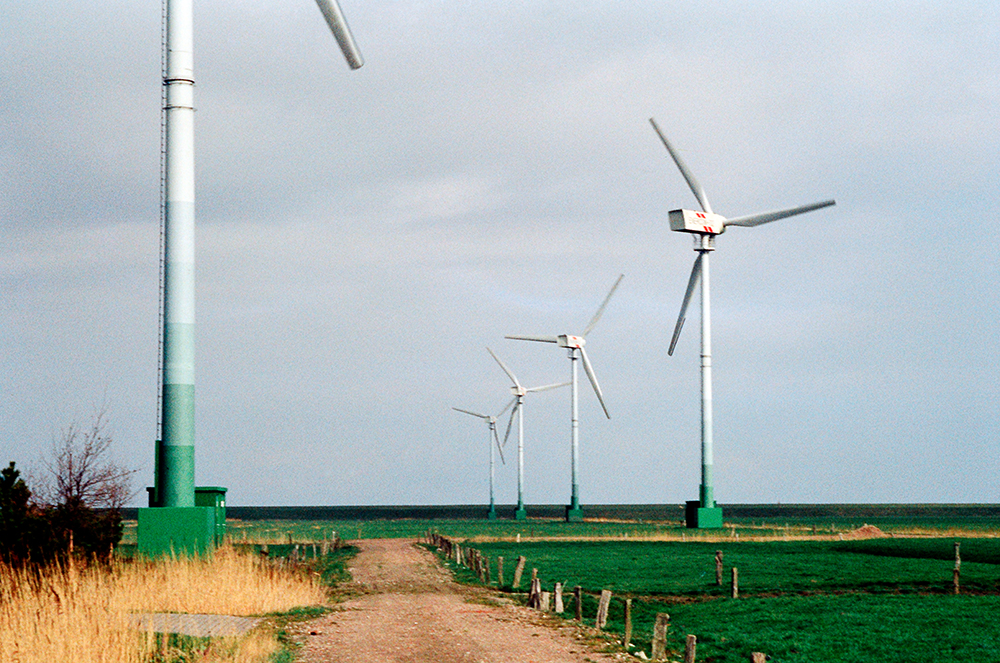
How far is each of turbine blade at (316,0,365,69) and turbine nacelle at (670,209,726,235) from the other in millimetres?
57733

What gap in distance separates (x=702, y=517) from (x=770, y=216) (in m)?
23.8

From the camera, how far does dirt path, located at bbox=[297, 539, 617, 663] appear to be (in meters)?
24.0

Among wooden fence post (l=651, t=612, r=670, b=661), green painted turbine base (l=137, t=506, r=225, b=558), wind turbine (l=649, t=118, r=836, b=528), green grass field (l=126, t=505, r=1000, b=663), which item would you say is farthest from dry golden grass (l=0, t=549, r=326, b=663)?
wind turbine (l=649, t=118, r=836, b=528)

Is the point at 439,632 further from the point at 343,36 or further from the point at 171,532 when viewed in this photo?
the point at 343,36

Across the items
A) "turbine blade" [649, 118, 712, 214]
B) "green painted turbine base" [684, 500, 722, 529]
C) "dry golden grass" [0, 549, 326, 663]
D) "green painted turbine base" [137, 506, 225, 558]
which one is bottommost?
"green painted turbine base" [684, 500, 722, 529]

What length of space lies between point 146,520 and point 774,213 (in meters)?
61.6

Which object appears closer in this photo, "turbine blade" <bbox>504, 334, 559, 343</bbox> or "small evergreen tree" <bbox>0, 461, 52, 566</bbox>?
"small evergreen tree" <bbox>0, 461, 52, 566</bbox>

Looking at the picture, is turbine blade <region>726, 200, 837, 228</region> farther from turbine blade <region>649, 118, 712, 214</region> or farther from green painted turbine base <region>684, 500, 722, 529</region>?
green painted turbine base <region>684, 500, 722, 529</region>

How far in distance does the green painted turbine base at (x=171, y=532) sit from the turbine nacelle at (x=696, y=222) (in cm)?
6048

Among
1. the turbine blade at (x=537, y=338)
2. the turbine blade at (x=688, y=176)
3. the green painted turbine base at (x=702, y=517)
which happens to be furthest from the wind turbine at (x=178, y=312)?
the turbine blade at (x=537, y=338)

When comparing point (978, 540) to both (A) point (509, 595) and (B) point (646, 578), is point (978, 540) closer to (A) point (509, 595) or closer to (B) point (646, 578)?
(B) point (646, 578)

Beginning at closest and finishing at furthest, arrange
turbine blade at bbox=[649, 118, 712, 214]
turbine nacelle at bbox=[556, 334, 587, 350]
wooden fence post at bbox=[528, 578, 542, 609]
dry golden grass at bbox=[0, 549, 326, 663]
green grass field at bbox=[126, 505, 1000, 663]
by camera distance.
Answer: dry golden grass at bbox=[0, 549, 326, 663], green grass field at bbox=[126, 505, 1000, 663], wooden fence post at bbox=[528, 578, 542, 609], turbine blade at bbox=[649, 118, 712, 214], turbine nacelle at bbox=[556, 334, 587, 350]

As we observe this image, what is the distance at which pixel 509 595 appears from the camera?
130 feet

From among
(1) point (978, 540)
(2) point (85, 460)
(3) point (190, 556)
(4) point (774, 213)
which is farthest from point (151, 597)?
(1) point (978, 540)
